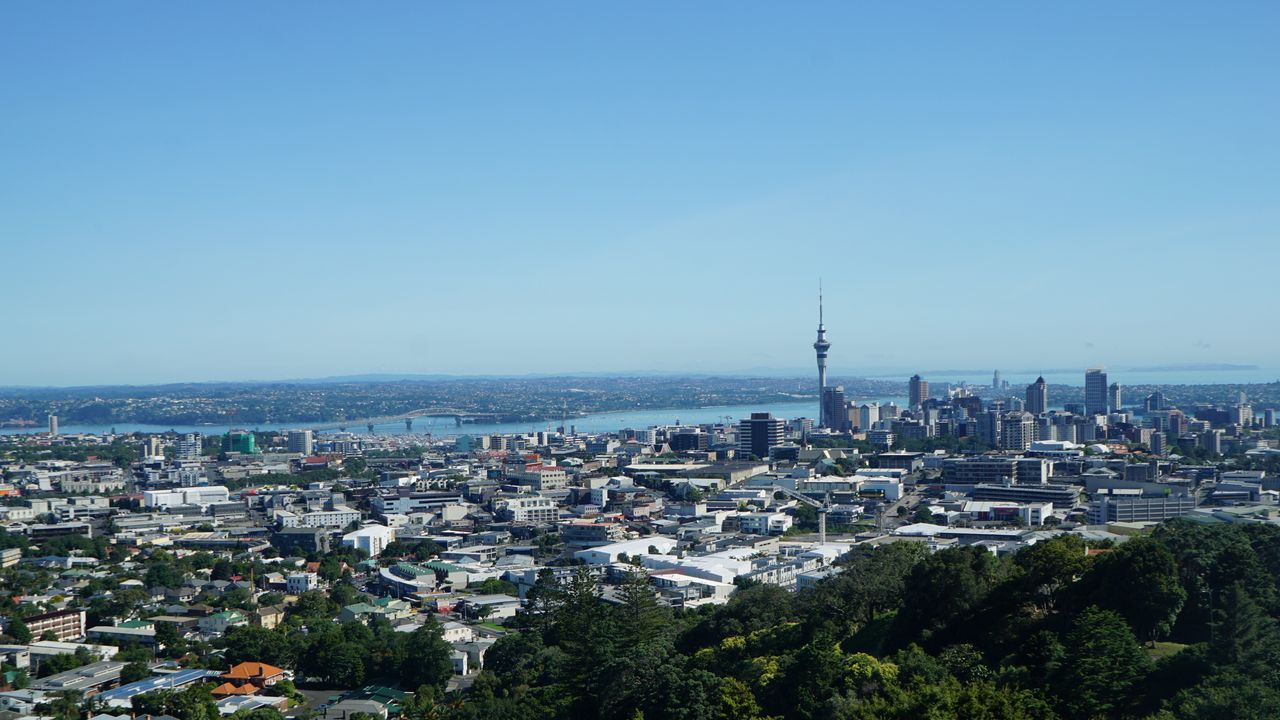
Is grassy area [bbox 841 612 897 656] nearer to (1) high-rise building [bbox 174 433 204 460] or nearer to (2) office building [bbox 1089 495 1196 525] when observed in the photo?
(2) office building [bbox 1089 495 1196 525]

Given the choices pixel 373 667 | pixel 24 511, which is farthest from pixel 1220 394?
pixel 373 667

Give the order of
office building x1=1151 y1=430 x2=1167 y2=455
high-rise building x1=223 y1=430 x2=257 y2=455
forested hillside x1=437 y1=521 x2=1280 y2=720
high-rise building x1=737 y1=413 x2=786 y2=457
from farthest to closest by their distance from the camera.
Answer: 1. high-rise building x1=223 y1=430 x2=257 y2=455
2. high-rise building x1=737 y1=413 x2=786 y2=457
3. office building x1=1151 y1=430 x2=1167 y2=455
4. forested hillside x1=437 y1=521 x2=1280 y2=720

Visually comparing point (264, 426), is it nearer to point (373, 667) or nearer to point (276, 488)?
point (276, 488)

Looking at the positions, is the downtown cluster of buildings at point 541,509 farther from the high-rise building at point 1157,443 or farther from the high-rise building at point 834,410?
the high-rise building at point 834,410

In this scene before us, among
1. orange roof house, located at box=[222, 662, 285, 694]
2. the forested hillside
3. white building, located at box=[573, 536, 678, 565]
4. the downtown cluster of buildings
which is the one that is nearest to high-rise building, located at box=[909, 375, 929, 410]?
the downtown cluster of buildings

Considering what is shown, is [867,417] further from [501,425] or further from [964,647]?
[964,647]

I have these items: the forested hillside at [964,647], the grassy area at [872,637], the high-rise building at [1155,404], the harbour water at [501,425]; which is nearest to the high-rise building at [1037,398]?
the high-rise building at [1155,404]

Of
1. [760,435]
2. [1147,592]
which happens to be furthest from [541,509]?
[1147,592]
